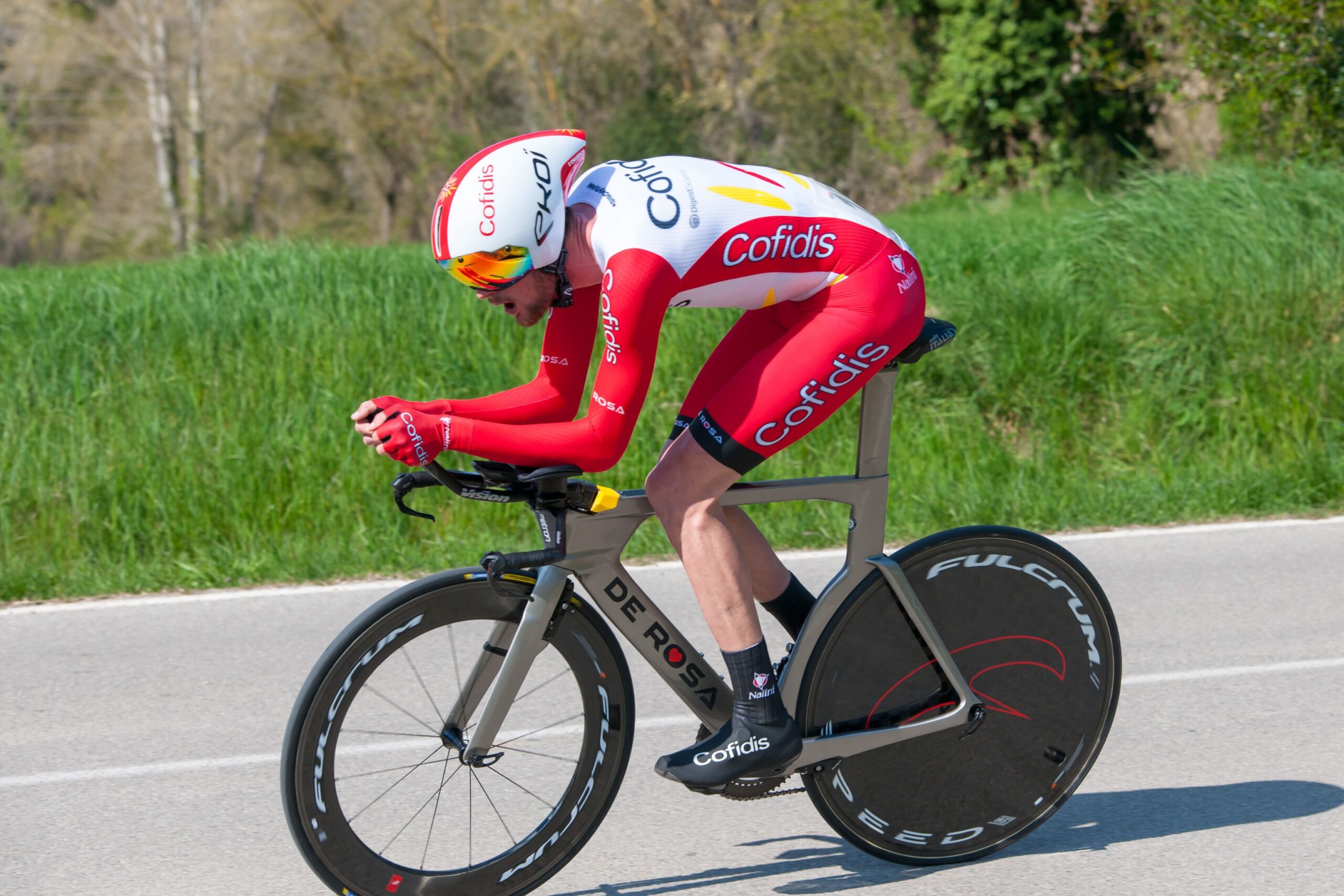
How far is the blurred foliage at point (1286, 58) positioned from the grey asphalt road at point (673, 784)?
677 centimetres

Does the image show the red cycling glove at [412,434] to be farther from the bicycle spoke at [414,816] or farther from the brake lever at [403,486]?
the bicycle spoke at [414,816]

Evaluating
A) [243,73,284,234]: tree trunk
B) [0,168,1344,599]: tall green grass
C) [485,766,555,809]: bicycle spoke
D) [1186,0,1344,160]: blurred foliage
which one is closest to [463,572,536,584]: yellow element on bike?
[485,766,555,809]: bicycle spoke

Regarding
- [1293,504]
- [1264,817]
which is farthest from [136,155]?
[1264,817]

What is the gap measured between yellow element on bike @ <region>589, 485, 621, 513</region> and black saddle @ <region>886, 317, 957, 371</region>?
79 cm

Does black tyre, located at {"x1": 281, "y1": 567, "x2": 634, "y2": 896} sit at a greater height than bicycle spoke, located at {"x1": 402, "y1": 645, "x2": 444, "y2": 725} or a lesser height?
lesser

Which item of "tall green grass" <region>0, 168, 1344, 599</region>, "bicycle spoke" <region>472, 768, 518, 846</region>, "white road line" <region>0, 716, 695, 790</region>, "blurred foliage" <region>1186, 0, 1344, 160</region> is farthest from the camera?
"blurred foliage" <region>1186, 0, 1344, 160</region>

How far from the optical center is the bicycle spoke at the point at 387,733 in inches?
126

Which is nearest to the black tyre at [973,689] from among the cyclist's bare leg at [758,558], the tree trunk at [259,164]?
the cyclist's bare leg at [758,558]

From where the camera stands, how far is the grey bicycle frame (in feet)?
10.6

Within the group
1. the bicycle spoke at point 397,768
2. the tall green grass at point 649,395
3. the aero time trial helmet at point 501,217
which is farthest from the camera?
the tall green grass at point 649,395

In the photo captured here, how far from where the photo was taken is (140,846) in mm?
3777

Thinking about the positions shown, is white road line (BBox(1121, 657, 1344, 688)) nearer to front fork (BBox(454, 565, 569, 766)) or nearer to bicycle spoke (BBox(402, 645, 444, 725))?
front fork (BBox(454, 565, 569, 766))

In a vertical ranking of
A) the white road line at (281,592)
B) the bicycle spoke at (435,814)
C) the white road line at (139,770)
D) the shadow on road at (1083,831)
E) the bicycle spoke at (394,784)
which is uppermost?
the bicycle spoke at (394,784)

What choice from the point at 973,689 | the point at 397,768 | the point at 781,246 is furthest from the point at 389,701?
the point at 973,689
